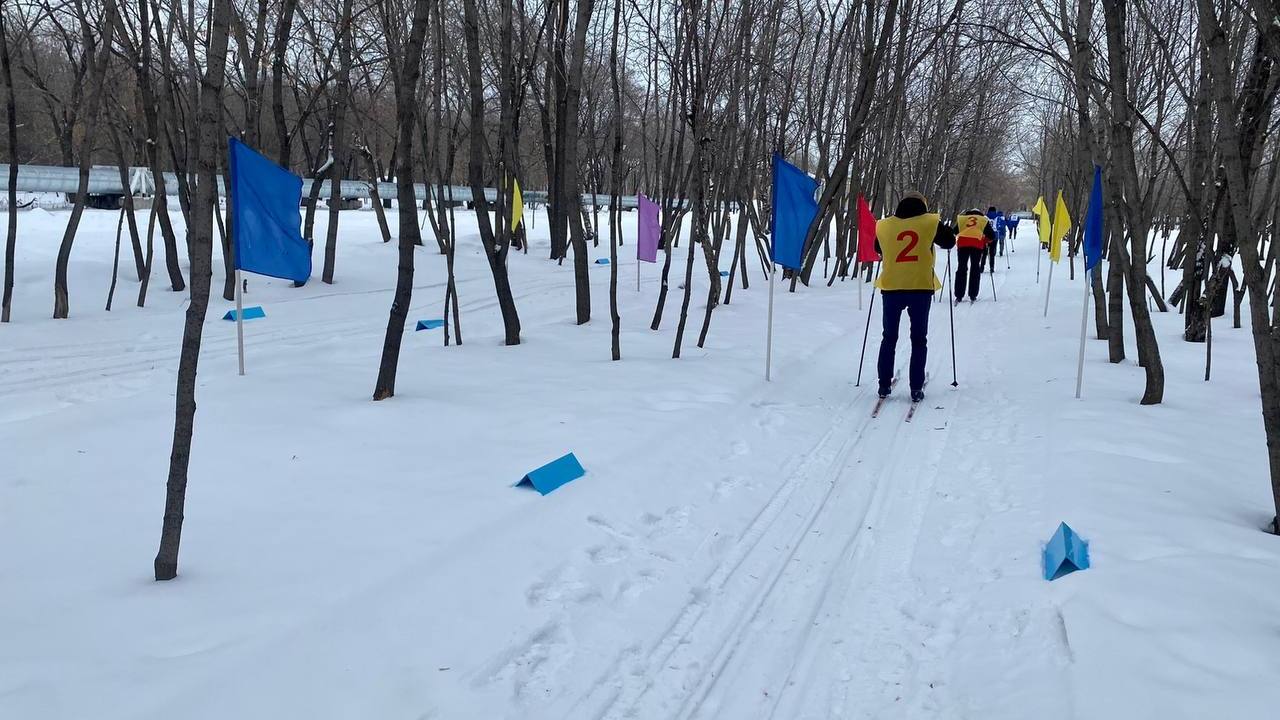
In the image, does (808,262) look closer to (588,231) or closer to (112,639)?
(588,231)

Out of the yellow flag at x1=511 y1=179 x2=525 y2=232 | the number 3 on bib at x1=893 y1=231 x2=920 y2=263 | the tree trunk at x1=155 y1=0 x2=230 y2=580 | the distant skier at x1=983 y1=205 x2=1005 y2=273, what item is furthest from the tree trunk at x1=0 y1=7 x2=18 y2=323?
the distant skier at x1=983 y1=205 x2=1005 y2=273

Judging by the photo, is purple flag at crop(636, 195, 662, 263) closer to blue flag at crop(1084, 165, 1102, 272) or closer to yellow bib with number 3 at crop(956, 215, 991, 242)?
yellow bib with number 3 at crop(956, 215, 991, 242)

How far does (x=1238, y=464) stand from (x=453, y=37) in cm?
1176

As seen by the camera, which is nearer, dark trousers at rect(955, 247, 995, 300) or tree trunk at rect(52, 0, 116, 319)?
tree trunk at rect(52, 0, 116, 319)

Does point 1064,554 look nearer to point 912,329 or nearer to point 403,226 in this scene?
point 912,329

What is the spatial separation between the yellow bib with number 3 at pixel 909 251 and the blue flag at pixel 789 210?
2.80ft

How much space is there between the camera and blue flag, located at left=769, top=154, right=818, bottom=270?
25.3ft

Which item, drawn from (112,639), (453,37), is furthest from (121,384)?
(453,37)

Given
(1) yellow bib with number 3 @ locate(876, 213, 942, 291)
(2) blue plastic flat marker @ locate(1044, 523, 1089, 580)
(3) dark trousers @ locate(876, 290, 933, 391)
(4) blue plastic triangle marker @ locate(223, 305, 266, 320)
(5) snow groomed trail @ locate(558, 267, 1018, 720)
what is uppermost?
(1) yellow bib with number 3 @ locate(876, 213, 942, 291)

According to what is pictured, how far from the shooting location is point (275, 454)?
5.15 metres

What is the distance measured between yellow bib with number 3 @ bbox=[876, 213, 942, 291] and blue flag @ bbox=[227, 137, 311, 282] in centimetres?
483

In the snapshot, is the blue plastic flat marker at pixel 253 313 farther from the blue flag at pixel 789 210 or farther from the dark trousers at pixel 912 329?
the dark trousers at pixel 912 329

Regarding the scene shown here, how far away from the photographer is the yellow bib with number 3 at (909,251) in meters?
6.99

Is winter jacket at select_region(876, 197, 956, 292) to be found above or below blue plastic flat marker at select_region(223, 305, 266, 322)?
above
